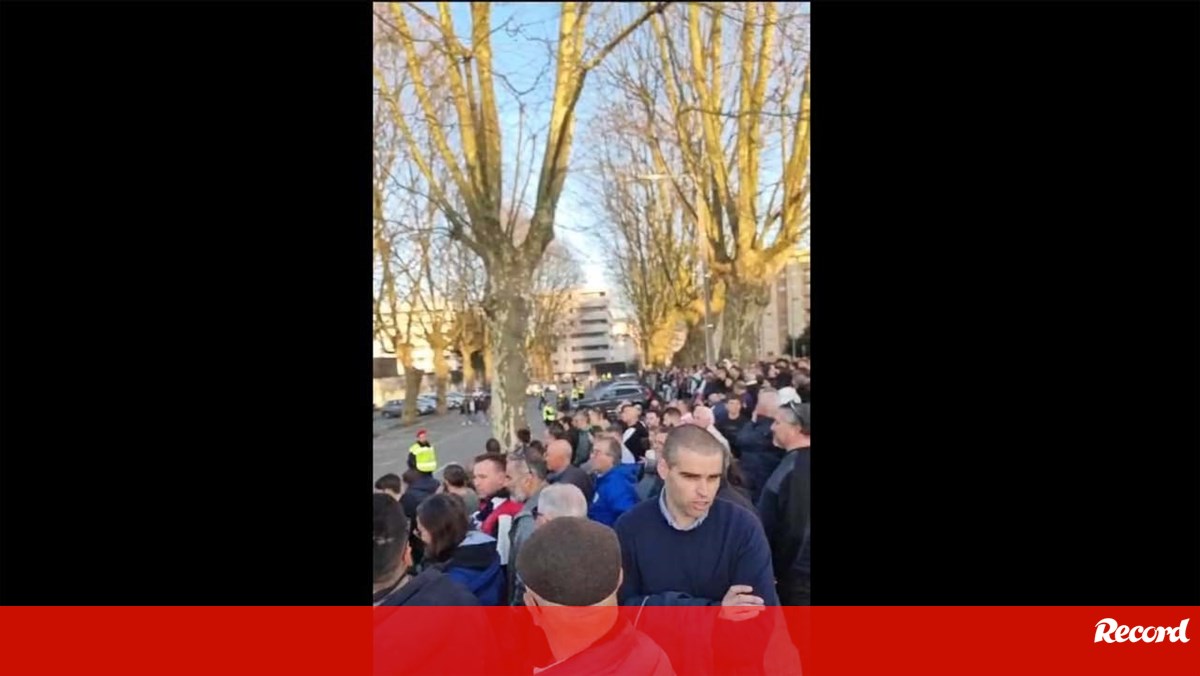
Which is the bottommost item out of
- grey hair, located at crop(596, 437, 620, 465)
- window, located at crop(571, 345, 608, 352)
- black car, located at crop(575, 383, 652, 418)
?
grey hair, located at crop(596, 437, 620, 465)

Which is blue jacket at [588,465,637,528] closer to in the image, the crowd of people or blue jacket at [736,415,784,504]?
the crowd of people

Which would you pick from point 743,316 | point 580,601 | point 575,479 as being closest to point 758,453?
point 575,479

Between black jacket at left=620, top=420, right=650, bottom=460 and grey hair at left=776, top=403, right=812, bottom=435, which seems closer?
grey hair at left=776, top=403, right=812, bottom=435

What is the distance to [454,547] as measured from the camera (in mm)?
2891

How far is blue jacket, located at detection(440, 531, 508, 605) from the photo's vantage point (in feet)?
9.21

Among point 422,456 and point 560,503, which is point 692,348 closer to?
point 422,456

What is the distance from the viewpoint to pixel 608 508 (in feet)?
12.1

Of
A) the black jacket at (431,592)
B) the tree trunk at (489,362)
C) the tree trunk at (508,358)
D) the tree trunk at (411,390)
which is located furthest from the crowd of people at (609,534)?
the tree trunk at (489,362)

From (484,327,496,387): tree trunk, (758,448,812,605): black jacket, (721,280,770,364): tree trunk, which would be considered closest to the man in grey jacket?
(758,448,812,605): black jacket

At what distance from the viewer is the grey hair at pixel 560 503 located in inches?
124

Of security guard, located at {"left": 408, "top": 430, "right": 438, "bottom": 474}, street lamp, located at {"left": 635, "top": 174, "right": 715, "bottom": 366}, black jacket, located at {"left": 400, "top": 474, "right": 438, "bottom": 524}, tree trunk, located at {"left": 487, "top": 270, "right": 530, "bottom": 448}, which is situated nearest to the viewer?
black jacket, located at {"left": 400, "top": 474, "right": 438, "bottom": 524}
